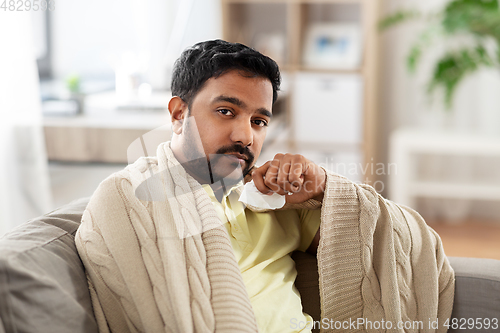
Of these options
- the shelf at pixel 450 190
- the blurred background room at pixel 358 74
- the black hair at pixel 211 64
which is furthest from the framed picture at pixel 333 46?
the black hair at pixel 211 64

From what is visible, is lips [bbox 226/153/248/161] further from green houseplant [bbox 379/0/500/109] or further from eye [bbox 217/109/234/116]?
green houseplant [bbox 379/0/500/109]

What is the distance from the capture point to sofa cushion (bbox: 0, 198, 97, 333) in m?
0.70

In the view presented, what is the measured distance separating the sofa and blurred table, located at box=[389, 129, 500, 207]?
64.4 inches

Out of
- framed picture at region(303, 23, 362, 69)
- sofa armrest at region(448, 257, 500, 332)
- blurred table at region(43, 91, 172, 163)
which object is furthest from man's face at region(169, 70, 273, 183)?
framed picture at region(303, 23, 362, 69)

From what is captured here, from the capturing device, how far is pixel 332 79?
2.93 m

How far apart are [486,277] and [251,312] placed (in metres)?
0.55

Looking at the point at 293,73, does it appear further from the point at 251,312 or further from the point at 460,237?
the point at 251,312

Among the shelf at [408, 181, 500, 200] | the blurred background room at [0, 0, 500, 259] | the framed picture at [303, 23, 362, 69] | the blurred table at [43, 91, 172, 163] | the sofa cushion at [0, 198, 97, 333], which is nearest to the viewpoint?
the sofa cushion at [0, 198, 97, 333]

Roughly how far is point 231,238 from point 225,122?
9.5 inches

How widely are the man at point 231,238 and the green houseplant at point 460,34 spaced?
1.75 meters

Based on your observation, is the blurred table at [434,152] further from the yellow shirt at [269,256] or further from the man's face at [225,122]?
the man's face at [225,122]

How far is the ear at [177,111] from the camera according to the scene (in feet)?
2.80

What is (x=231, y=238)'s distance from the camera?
92 centimetres

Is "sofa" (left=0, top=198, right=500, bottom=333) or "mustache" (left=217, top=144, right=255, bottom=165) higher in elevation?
"mustache" (left=217, top=144, right=255, bottom=165)
